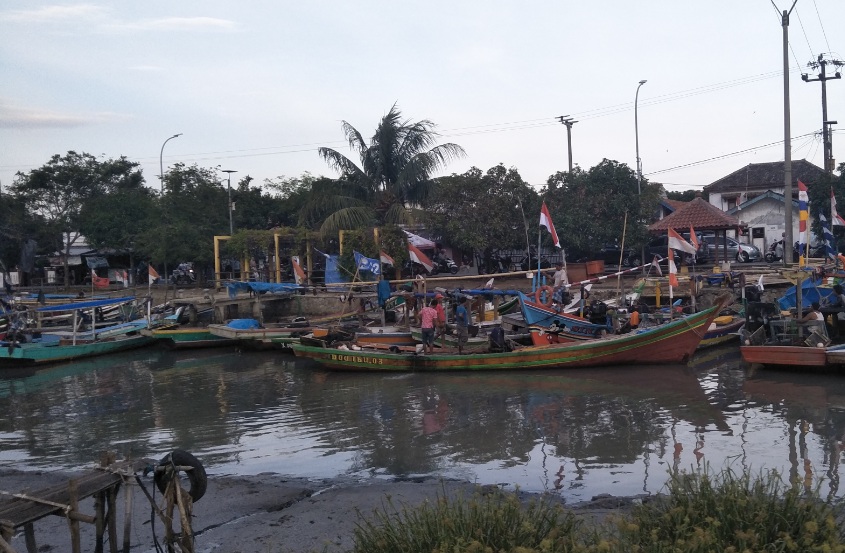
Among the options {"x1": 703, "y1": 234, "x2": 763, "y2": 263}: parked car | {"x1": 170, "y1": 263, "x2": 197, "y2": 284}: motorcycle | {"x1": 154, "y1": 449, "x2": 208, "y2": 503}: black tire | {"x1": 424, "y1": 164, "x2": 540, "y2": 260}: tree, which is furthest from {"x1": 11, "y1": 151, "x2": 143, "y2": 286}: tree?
{"x1": 154, "y1": 449, "x2": 208, "y2": 503}: black tire

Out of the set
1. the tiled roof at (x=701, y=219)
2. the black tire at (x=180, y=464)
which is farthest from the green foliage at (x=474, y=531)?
the tiled roof at (x=701, y=219)

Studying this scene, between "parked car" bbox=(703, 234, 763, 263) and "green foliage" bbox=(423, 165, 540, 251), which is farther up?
"green foliage" bbox=(423, 165, 540, 251)

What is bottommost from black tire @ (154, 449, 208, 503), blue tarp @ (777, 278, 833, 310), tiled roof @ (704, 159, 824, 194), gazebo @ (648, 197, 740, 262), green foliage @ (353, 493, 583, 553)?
green foliage @ (353, 493, 583, 553)

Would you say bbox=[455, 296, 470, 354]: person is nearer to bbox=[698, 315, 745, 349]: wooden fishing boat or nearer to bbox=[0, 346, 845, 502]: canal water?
bbox=[0, 346, 845, 502]: canal water

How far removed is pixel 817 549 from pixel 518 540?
6.06 feet

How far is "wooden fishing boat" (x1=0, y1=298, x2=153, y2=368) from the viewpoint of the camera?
78.9ft

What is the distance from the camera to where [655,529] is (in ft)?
16.4

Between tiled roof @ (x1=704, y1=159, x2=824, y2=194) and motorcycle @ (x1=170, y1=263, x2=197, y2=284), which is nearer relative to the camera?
motorcycle @ (x1=170, y1=263, x2=197, y2=284)

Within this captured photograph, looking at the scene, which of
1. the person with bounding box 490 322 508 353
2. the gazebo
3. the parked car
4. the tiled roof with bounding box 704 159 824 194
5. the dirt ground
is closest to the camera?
the dirt ground

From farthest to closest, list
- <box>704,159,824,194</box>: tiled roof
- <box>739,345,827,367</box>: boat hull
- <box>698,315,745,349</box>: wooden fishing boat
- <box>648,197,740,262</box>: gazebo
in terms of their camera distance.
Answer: <box>704,159,824,194</box>: tiled roof → <box>648,197,740,262</box>: gazebo → <box>698,315,745,349</box>: wooden fishing boat → <box>739,345,827,367</box>: boat hull

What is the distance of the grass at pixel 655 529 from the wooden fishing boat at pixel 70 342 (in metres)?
22.2

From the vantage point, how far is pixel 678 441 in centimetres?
1156

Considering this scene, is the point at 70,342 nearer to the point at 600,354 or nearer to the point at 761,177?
the point at 600,354

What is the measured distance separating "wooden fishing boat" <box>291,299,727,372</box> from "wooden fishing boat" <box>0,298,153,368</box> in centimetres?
1230
